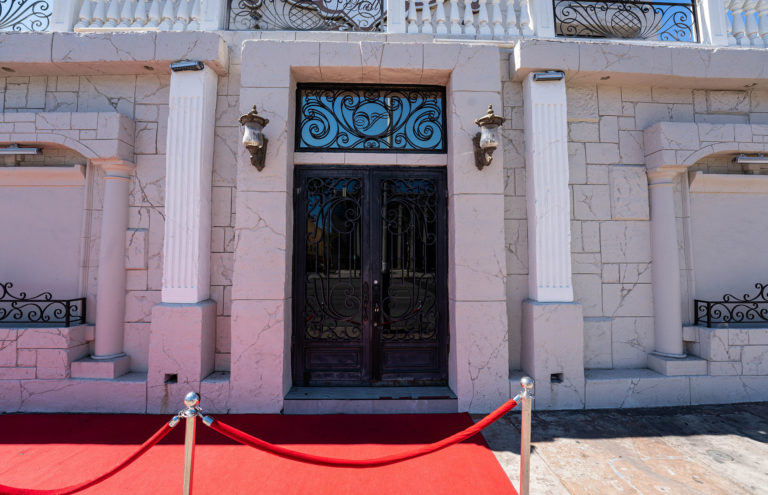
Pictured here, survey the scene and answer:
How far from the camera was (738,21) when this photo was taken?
17.5 feet

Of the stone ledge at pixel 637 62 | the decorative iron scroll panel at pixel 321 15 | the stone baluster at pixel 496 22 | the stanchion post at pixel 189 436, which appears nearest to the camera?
the stanchion post at pixel 189 436

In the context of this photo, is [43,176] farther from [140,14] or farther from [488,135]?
[488,135]

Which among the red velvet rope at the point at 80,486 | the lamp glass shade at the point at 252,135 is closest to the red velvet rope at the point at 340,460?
the red velvet rope at the point at 80,486

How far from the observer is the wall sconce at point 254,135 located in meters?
4.14

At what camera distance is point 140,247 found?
469cm

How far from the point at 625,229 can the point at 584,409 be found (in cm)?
254

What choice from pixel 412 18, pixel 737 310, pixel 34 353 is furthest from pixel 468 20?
pixel 34 353

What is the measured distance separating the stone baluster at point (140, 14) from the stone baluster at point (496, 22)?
5056 millimetres

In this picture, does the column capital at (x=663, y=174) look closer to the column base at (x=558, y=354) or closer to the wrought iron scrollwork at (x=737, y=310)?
the wrought iron scrollwork at (x=737, y=310)

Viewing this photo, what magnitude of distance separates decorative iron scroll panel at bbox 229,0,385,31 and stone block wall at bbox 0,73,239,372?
3.89 feet

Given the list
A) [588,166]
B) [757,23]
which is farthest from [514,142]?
[757,23]

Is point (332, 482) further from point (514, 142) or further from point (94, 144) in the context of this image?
point (94, 144)

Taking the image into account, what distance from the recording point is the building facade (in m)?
4.36

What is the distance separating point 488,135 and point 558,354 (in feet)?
9.45
